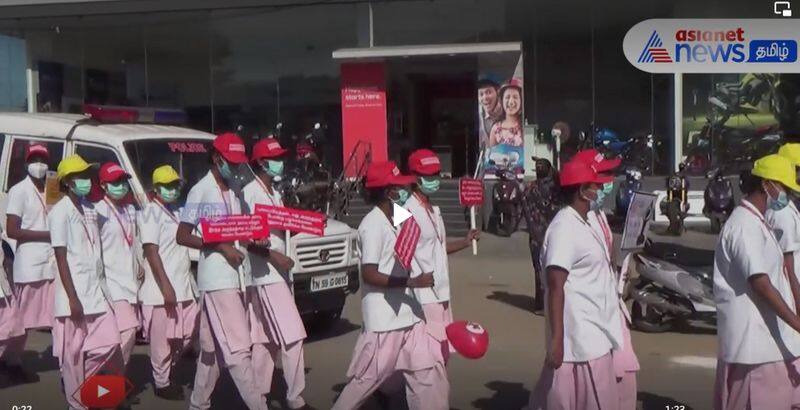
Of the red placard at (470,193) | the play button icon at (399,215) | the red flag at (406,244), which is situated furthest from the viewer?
the red placard at (470,193)

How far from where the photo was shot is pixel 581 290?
489cm

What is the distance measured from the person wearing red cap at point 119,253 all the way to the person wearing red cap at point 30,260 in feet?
3.75

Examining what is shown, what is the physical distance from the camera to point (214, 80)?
22750 mm

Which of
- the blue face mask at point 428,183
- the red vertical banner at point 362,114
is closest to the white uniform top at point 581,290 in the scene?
the blue face mask at point 428,183

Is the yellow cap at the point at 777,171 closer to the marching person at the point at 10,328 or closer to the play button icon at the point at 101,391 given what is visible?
the play button icon at the point at 101,391

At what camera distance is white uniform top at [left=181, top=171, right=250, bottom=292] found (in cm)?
618

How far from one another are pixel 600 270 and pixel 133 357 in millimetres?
5101

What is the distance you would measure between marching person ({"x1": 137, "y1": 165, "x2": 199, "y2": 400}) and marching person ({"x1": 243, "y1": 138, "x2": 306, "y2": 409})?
2.76 ft

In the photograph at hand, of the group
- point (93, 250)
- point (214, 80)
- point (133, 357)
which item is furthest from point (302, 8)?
point (93, 250)

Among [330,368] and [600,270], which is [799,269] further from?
[330,368]

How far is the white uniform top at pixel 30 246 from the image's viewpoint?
25.0ft

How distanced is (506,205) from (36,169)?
10.4 meters

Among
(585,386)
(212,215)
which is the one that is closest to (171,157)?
(212,215)

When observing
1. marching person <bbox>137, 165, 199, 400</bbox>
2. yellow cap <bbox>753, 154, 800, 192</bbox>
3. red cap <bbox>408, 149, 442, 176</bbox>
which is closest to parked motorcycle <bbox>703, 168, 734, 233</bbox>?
red cap <bbox>408, 149, 442, 176</bbox>
